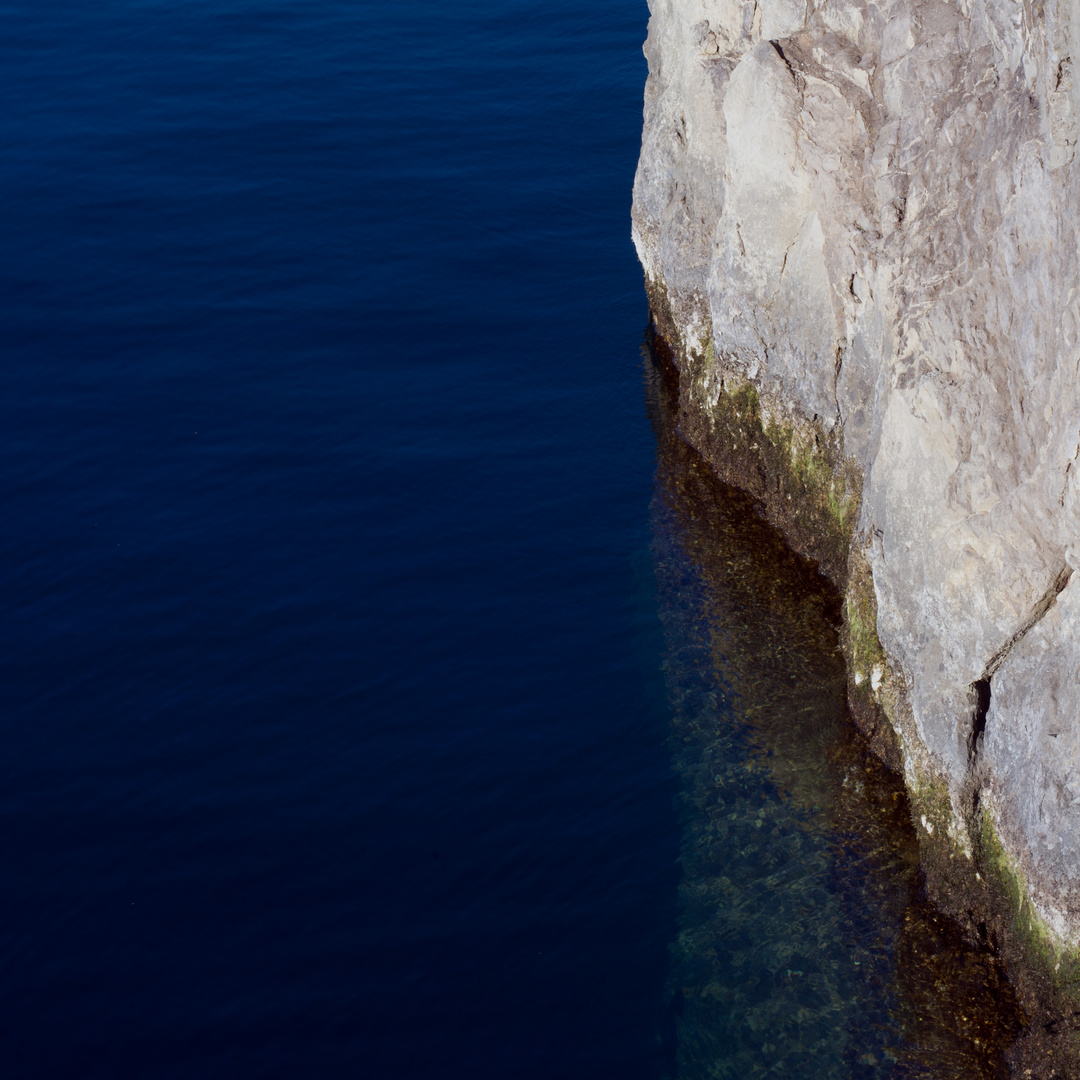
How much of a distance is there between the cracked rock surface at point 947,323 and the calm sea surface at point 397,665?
3515mm

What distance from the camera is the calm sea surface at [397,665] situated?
19625mm

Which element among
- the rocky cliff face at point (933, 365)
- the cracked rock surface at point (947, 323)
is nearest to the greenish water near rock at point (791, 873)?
the rocky cliff face at point (933, 365)

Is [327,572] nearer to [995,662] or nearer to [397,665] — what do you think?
[397,665]

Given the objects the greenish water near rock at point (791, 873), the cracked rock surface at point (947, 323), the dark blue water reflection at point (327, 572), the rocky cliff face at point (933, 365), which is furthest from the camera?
the dark blue water reflection at point (327, 572)

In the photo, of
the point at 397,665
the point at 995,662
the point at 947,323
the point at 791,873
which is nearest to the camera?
the point at 995,662

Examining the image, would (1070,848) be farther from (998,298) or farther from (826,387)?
(826,387)

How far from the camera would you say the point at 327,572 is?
93.5ft

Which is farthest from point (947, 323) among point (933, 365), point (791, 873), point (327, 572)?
point (327, 572)

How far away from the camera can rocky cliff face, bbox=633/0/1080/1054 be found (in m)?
17.7

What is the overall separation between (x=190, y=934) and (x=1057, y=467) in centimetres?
1587

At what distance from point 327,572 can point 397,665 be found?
3.64m

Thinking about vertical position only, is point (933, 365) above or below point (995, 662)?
above

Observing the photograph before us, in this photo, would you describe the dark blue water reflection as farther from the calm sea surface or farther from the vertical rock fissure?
the vertical rock fissure

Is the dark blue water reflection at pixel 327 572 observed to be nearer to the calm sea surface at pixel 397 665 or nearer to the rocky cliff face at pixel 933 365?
the calm sea surface at pixel 397 665
